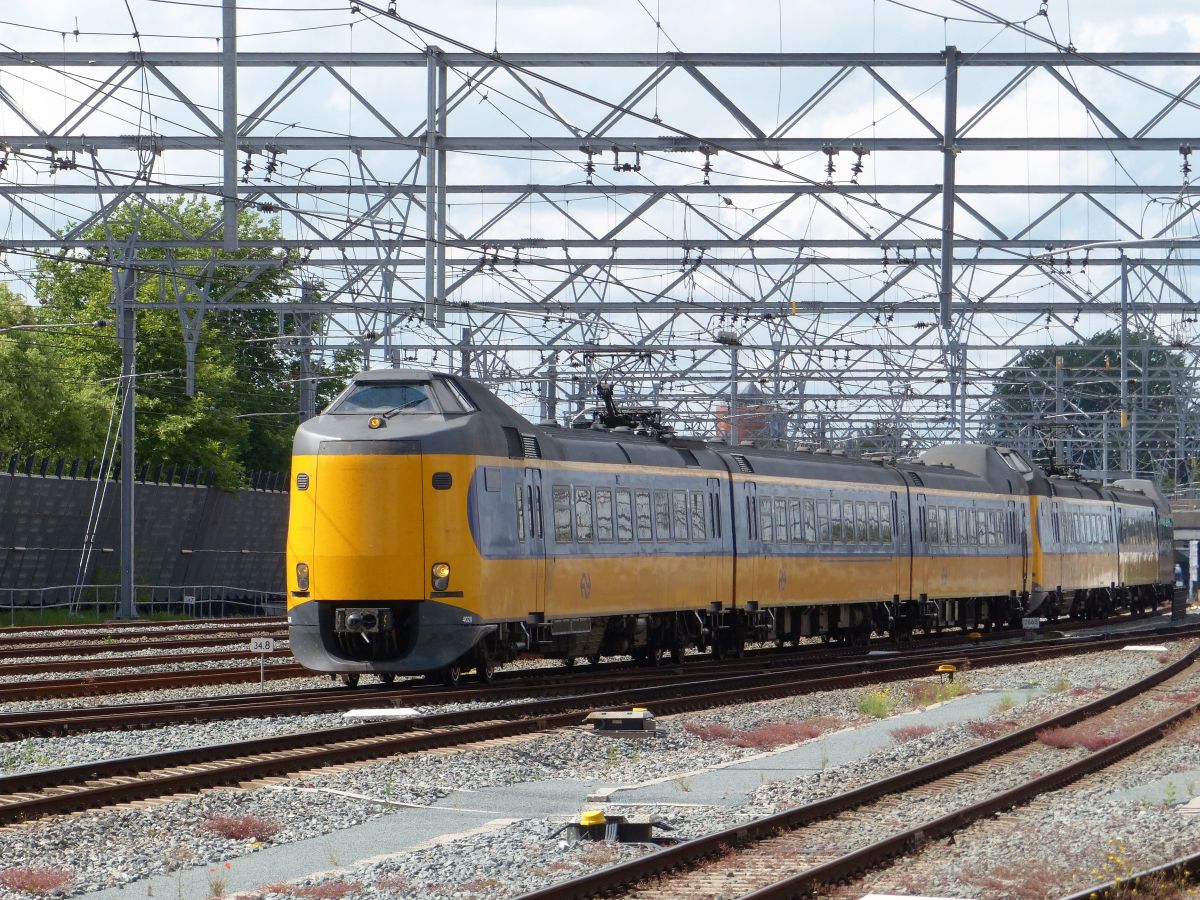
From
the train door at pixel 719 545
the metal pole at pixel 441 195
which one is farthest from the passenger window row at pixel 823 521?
the metal pole at pixel 441 195

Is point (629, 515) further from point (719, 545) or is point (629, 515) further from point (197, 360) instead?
point (197, 360)

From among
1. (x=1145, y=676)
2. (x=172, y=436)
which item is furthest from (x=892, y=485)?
(x=172, y=436)

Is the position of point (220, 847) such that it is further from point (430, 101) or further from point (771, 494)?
point (430, 101)

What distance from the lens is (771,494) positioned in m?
28.3

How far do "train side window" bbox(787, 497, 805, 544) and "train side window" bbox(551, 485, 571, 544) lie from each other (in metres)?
7.91

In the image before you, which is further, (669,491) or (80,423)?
(80,423)

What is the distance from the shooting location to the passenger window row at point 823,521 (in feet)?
92.9

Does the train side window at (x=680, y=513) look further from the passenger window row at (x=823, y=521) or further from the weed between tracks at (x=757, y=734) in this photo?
the weed between tracks at (x=757, y=734)

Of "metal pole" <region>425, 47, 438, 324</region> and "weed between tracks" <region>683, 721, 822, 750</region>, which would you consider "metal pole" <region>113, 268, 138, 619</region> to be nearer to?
"metal pole" <region>425, 47, 438, 324</region>

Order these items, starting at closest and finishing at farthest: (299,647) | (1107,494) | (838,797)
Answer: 1. (838,797)
2. (299,647)
3. (1107,494)

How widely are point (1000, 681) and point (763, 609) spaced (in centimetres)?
492

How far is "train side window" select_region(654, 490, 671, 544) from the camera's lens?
Answer: 2412 cm

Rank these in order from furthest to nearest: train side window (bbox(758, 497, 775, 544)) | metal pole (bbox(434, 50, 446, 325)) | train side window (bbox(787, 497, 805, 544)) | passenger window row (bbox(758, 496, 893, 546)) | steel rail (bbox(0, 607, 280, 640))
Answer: steel rail (bbox(0, 607, 280, 640)) < metal pole (bbox(434, 50, 446, 325)) < train side window (bbox(787, 497, 805, 544)) < passenger window row (bbox(758, 496, 893, 546)) < train side window (bbox(758, 497, 775, 544))

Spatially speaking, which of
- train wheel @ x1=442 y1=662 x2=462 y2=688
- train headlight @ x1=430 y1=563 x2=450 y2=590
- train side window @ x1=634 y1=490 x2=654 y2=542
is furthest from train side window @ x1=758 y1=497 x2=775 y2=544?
train headlight @ x1=430 y1=563 x2=450 y2=590
